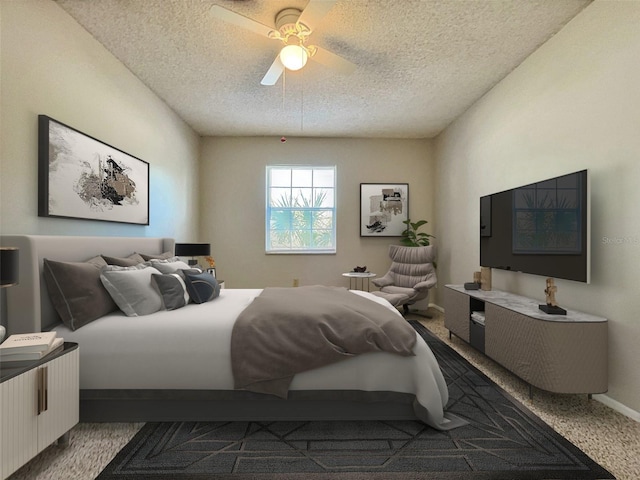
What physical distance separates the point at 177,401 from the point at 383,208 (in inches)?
166

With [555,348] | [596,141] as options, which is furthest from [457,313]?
[596,141]

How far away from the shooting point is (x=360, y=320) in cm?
207

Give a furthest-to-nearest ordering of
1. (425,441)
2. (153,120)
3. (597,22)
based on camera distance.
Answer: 1. (153,120)
2. (597,22)
3. (425,441)

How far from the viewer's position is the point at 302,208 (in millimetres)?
5559

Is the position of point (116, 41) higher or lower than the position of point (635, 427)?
higher

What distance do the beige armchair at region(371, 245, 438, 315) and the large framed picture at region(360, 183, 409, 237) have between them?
0.42 meters

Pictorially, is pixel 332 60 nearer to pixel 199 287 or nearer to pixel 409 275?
pixel 199 287

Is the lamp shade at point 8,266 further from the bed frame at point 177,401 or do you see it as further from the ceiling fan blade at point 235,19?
the ceiling fan blade at point 235,19

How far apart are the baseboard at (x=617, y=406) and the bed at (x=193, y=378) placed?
1.11 meters

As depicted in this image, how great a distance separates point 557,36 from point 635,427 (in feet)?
9.23

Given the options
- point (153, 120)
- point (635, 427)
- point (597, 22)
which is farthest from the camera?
point (153, 120)

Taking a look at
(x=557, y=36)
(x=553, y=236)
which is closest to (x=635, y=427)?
(x=553, y=236)

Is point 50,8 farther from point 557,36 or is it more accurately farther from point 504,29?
point 557,36

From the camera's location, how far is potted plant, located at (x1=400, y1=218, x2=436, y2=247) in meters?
5.27
